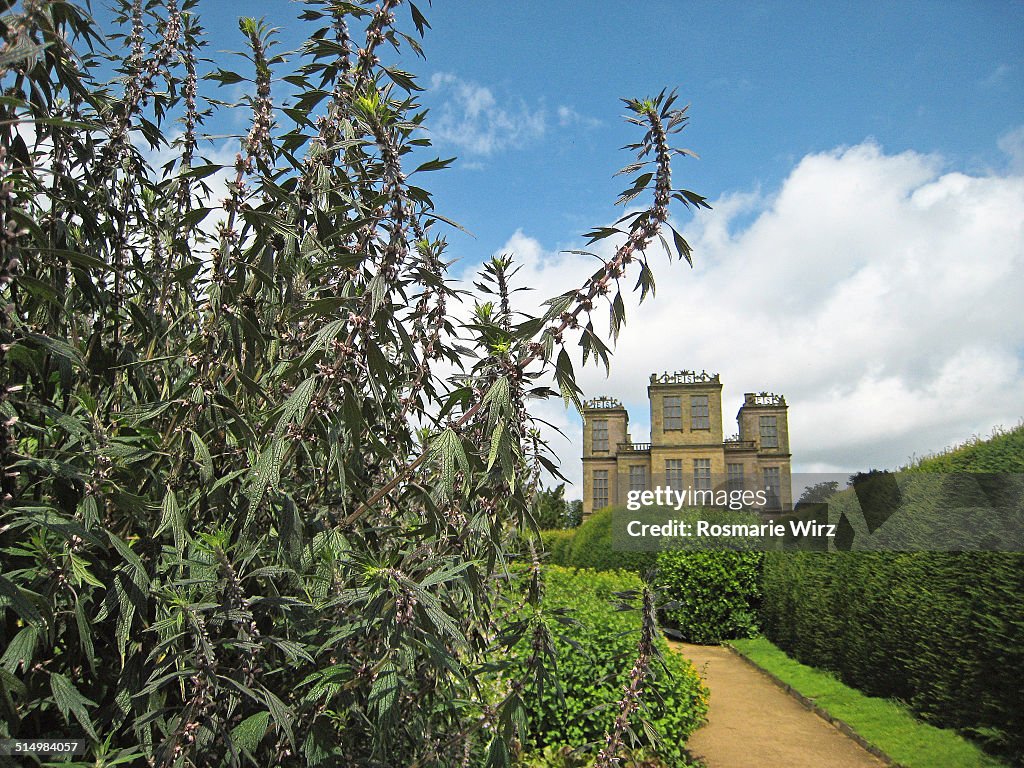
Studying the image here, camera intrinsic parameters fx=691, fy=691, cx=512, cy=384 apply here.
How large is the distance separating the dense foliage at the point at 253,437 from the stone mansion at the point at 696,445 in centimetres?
3688

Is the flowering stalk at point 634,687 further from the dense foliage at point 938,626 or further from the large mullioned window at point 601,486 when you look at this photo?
the large mullioned window at point 601,486

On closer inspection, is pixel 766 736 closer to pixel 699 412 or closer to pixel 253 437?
pixel 253 437

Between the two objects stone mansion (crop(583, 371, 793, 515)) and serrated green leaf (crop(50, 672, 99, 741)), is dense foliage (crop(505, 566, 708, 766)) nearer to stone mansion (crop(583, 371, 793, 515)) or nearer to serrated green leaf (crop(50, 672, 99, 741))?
serrated green leaf (crop(50, 672, 99, 741))

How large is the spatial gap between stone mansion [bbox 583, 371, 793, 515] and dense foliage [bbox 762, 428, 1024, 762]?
29.7 metres

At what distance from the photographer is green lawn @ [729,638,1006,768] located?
18.3 feet

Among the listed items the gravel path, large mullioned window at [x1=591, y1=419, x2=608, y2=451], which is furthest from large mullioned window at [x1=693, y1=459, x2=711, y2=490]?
the gravel path

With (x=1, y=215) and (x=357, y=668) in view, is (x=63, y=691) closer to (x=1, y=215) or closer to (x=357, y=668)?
(x=357, y=668)

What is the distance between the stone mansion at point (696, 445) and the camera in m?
39.4

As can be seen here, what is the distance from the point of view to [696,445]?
130ft

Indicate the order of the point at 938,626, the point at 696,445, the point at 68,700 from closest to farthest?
the point at 68,700, the point at 938,626, the point at 696,445

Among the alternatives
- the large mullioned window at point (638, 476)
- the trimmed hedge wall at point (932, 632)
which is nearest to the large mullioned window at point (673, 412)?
the large mullioned window at point (638, 476)

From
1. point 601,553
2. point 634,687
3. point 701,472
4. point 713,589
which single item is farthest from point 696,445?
point 634,687

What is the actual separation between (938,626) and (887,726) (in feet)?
3.64

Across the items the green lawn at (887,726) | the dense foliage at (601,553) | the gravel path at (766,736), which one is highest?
the dense foliage at (601,553)
